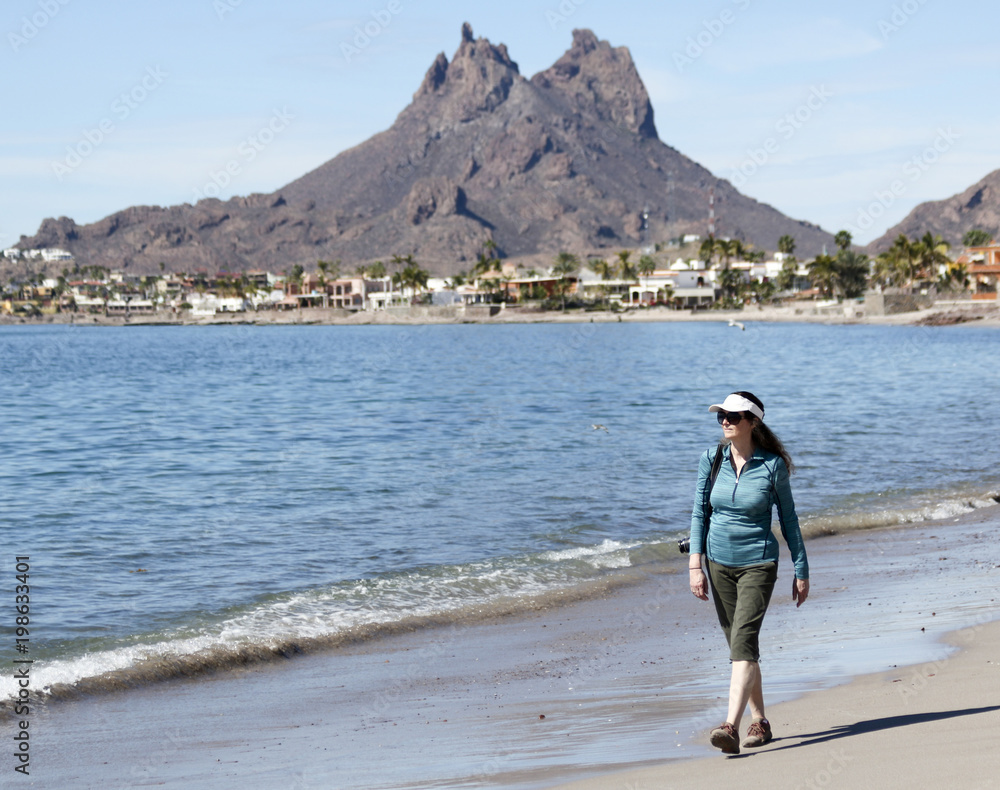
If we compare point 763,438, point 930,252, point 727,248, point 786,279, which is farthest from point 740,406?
point 727,248

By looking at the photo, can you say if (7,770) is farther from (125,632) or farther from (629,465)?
(629,465)

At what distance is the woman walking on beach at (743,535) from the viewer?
571 cm

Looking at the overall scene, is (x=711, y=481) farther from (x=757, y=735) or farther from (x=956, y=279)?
(x=956, y=279)

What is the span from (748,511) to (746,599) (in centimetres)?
52

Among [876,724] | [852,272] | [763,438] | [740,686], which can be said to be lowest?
[876,724]

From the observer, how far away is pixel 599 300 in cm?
18188

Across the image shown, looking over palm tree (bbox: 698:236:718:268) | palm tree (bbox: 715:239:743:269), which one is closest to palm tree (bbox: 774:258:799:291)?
palm tree (bbox: 715:239:743:269)

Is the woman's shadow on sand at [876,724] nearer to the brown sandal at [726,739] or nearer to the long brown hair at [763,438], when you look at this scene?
the brown sandal at [726,739]

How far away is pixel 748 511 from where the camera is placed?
5.77 metres

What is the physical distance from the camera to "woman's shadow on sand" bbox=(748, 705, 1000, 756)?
5.83 m

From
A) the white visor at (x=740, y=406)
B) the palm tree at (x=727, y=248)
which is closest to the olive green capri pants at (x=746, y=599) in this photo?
the white visor at (x=740, y=406)

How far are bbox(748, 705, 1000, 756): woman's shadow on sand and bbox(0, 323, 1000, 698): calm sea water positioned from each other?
5139 mm

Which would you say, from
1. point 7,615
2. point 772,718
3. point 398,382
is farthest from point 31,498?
point 398,382

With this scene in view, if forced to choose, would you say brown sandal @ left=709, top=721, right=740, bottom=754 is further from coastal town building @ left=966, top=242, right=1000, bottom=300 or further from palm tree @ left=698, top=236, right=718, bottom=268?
palm tree @ left=698, top=236, right=718, bottom=268
